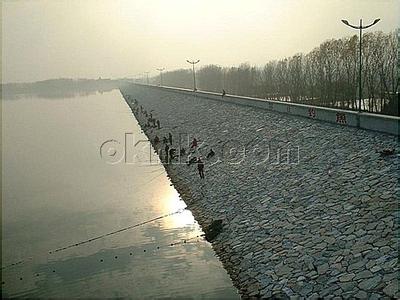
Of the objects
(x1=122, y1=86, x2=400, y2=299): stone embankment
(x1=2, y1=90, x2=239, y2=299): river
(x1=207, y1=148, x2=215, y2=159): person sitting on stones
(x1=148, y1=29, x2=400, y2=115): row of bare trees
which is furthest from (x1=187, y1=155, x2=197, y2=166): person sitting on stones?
(x1=148, y1=29, x2=400, y2=115): row of bare trees

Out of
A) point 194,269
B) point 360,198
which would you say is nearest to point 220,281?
point 194,269

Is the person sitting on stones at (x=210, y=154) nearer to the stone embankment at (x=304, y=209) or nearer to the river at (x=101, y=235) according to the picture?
the stone embankment at (x=304, y=209)

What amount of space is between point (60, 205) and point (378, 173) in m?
13.7

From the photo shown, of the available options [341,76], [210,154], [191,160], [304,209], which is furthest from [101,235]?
[341,76]

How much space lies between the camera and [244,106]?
1236 inches

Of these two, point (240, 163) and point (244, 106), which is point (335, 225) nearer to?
point (240, 163)

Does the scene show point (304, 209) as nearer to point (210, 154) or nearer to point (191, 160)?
point (210, 154)

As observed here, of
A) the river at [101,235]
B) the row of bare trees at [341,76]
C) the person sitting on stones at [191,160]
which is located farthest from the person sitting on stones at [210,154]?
the row of bare trees at [341,76]

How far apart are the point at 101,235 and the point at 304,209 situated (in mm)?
7361

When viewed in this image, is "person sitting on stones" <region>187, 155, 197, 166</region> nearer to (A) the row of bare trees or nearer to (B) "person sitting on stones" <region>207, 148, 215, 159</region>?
(B) "person sitting on stones" <region>207, 148, 215, 159</region>

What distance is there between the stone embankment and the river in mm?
946

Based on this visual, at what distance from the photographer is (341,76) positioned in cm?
3838

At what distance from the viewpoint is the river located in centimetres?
1076

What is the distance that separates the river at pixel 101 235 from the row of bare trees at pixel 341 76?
17712 millimetres
